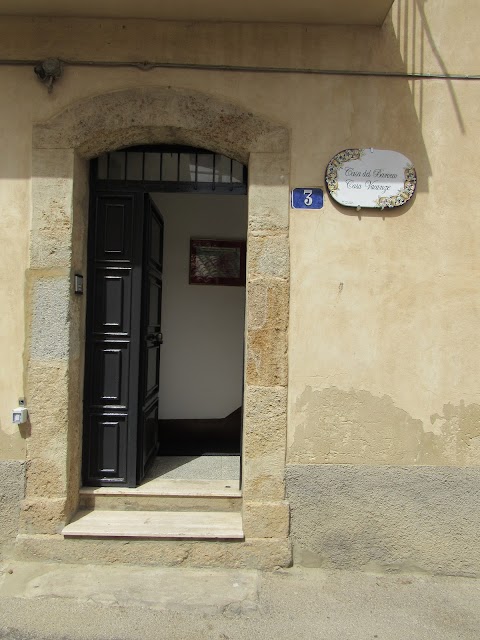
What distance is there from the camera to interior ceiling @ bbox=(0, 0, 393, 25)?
328 cm

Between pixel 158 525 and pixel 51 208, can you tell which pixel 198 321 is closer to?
pixel 51 208

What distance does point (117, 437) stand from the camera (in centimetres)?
388

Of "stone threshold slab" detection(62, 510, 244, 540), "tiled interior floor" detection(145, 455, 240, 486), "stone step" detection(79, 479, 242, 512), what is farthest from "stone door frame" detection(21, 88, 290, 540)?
"tiled interior floor" detection(145, 455, 240, 486)

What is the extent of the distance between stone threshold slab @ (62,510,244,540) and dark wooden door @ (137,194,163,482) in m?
0.37

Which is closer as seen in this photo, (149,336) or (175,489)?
(175,489)

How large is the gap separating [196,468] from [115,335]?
1.50 metres

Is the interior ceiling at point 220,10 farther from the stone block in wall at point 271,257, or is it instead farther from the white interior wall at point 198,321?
the white interior wall at point 198,321

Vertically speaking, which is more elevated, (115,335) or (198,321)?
(198,321)

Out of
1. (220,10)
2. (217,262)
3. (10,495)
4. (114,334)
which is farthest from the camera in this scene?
(217,262)

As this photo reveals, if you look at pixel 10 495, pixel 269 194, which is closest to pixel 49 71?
pixel 269 194

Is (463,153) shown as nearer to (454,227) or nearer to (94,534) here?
(454,227)

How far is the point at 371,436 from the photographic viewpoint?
3.48 metres

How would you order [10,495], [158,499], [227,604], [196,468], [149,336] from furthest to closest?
[196,468] < [149,336] < [158,499] < [10,495] < [227,604]

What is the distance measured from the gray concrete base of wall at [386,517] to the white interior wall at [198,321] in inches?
96.6
